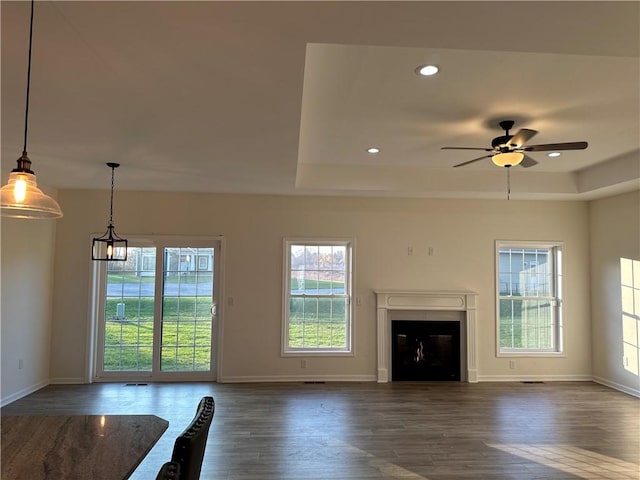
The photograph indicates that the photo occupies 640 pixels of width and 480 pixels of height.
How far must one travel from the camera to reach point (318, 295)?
238 inches

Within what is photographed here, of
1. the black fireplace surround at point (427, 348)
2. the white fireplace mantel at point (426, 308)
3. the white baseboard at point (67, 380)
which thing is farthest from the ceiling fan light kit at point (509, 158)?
the white baseboard at point (67, 380)

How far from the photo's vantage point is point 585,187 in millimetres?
5398

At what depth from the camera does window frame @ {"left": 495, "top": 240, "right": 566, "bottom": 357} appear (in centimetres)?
604

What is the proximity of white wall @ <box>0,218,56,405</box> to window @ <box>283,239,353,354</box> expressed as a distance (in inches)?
127

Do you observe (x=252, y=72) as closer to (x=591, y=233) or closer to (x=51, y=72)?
(x=51, y=72)

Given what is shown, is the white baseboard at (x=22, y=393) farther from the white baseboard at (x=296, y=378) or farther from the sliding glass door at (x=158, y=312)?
the white baseboard at (x=296, y=378)

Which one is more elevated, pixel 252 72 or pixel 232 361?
pixel 252 72

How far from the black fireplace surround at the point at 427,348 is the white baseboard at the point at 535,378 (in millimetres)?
471

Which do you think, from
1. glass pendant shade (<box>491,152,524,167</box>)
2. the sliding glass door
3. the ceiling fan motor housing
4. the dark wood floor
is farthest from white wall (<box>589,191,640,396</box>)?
the sliding glass door

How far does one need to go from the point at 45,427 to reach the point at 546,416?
4704mm

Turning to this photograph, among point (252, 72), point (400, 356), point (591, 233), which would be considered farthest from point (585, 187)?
point (252, 72)

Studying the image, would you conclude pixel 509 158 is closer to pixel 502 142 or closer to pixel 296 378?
pixel 502 142

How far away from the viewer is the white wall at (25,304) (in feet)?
15.3

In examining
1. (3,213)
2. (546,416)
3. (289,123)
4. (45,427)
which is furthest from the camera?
(546,416)
